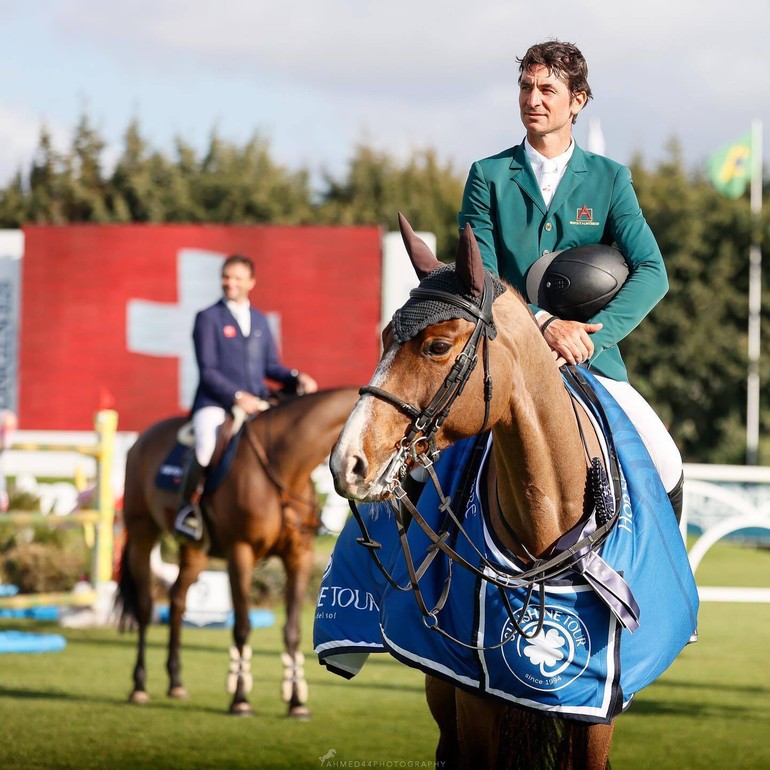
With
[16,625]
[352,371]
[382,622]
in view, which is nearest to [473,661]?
[382,622]

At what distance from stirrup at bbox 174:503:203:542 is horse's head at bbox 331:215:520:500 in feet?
17.2

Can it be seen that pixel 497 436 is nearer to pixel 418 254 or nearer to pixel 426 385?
pixel 426 385

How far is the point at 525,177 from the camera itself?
13.0ft

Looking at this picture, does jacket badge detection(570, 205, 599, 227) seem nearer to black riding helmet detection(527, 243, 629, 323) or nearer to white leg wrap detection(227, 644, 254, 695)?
black riding helmet detection(527, 243, 629, 323)

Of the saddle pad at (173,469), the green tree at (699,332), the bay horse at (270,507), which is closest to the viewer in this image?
the bay horse at (270,507)

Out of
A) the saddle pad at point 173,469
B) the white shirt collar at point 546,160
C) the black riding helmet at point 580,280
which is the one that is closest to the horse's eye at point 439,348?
the black riding helmet at point 580,280

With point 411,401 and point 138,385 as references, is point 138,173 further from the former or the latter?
A: point 411,401

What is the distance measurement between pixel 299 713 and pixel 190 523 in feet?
5.01

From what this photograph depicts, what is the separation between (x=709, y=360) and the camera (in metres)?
28.2

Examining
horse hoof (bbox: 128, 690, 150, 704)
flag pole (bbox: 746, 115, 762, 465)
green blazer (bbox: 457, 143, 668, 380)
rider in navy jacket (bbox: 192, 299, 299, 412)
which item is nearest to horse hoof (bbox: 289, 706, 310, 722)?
horse hoof (bbox: 128, 690, 150, 704)

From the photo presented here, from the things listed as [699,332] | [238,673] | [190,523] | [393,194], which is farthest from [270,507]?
[393,194]

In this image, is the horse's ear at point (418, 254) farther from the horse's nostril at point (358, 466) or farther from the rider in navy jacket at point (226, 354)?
the rider in navy jacket at point (226, 354)

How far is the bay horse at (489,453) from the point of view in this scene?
2.97m

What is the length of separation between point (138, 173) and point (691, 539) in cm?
2116
